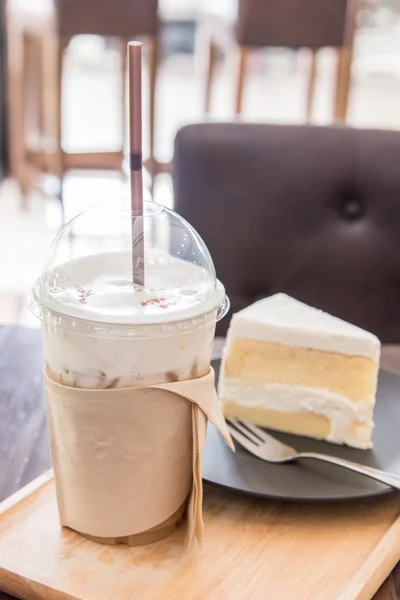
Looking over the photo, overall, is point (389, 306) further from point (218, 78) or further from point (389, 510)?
point (218, 78)

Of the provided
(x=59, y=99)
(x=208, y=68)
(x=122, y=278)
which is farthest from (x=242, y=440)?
(x=208, y=68)

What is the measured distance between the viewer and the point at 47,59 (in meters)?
3.72

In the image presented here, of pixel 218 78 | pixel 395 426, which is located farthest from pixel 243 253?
pixel 218 78

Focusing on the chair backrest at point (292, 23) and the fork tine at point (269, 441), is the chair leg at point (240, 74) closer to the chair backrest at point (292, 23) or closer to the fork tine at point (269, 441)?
the chair backrest at point (292, 23)

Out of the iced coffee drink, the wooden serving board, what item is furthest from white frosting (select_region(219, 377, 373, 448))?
the iced coffee drink

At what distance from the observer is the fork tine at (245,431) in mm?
892

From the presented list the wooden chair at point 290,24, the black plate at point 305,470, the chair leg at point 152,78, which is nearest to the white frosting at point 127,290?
the black plate at point 305,470

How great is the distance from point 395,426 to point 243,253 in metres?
0.66

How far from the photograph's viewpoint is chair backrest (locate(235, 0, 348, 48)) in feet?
9.87

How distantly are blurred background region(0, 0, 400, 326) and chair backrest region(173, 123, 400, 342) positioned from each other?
764 millimetres

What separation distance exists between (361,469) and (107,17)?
274 cm

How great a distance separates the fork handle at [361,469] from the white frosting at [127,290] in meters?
0.24

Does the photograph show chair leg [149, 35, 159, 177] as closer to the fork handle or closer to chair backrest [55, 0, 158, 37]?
chair backrest [55, 0, 158, 37]

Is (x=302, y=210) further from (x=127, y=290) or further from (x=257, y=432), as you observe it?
(x=127, y=290)
